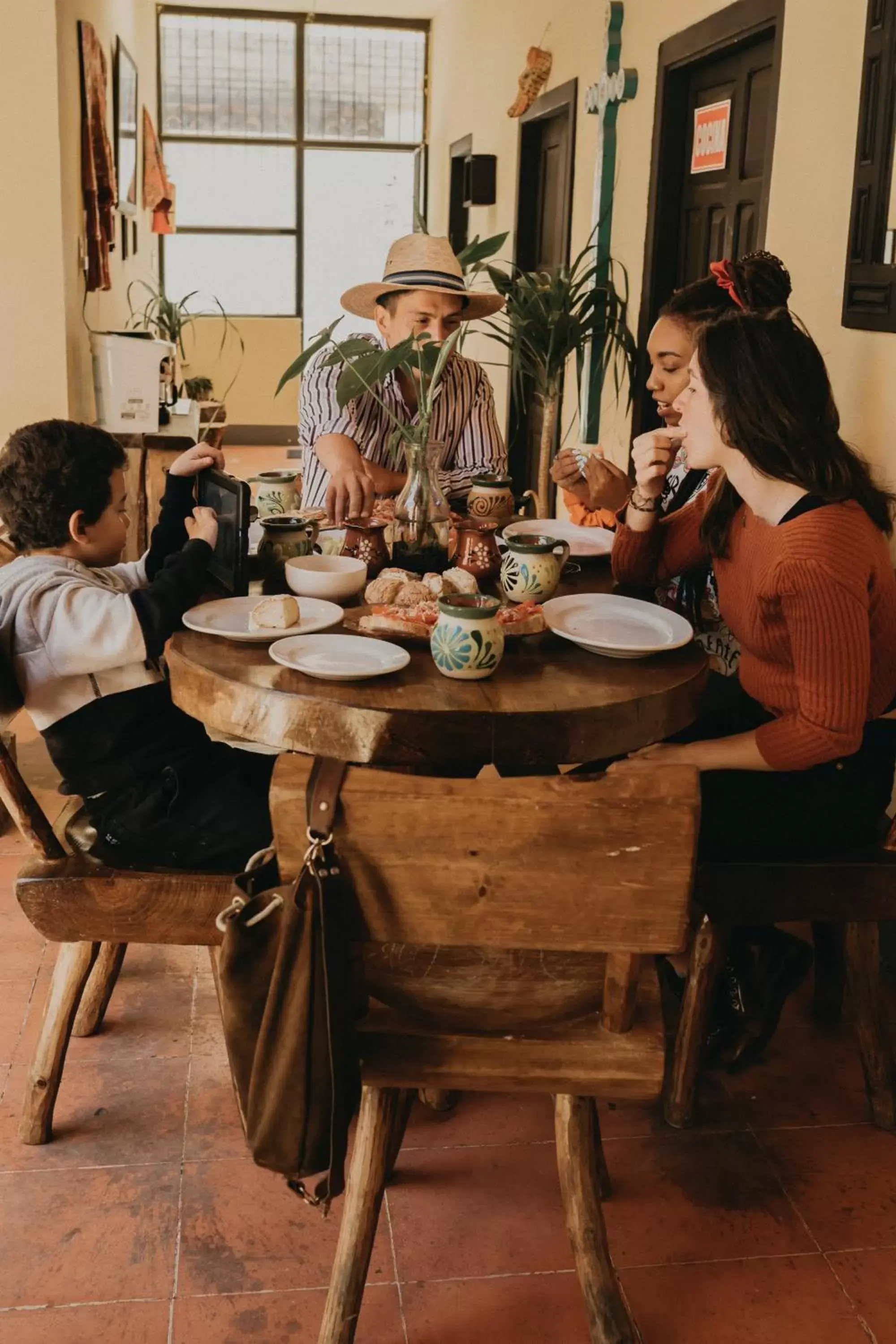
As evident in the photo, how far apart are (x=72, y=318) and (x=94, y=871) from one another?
9.48 feet

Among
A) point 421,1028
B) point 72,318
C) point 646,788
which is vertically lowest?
point 421,1028

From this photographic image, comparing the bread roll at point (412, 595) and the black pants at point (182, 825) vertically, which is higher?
the bread roll at point (412, 595)

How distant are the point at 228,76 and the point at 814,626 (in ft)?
29.7

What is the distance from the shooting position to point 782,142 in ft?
9.94

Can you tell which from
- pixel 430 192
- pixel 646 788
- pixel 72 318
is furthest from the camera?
pixel 430 192

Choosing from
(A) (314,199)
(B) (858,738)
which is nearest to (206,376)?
(A) (314,199)

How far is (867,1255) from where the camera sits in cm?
167

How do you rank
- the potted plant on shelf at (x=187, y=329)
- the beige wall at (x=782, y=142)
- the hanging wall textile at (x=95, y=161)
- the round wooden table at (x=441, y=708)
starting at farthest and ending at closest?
the potted plant on shelf at (x=187, y=329) < the hanging wall textile at (x=95, y=161) < the beige wall at (x=782, y=142) < the round wooden table at (x=441, y=708)

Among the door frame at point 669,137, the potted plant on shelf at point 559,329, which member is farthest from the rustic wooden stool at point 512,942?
the potted plant on shelf at point 559,329

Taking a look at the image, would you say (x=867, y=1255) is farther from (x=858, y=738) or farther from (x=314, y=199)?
(x=314, y=199)

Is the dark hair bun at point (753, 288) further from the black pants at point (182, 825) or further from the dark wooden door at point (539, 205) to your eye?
the dark wooden door at point (539, 205)

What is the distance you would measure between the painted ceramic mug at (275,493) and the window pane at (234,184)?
796 centimetres

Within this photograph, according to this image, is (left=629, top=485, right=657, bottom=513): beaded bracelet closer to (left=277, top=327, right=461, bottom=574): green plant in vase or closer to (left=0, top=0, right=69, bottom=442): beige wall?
(left=277, top=327, right=461, bottom=574): green plant in vase

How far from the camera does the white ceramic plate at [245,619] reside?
1685 millimetres
